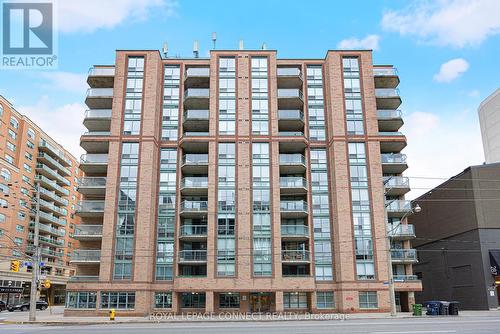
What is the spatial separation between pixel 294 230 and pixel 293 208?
2.33 m

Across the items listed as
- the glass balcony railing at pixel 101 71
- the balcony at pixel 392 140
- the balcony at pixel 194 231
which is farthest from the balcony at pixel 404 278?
the glass balcony railing at pixel 101 71

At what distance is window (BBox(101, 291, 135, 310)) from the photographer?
42.5 m

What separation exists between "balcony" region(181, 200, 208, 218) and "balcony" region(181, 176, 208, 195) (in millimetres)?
1322

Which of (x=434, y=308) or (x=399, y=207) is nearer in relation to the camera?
(x=434, y=308)

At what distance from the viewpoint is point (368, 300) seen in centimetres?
4322

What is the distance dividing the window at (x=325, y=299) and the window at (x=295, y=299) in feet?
6.04

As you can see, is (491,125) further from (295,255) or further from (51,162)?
(51,162)

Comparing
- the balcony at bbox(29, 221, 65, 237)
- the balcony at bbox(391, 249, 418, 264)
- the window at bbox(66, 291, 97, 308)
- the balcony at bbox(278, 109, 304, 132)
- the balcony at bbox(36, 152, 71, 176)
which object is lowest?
the window at bbox(66, 291, 97, 308)

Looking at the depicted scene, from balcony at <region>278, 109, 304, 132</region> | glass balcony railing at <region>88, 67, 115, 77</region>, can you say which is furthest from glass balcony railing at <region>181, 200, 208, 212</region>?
glass balcony railing at <region>88, 67, 115, 77</region>

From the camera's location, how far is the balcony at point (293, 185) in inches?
1857

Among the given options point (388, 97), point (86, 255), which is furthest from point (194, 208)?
point (388, 97)

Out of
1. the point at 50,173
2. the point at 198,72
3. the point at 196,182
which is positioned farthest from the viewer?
the point at 50,173

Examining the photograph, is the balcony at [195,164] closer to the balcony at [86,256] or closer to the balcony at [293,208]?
the balcony at [293,208]

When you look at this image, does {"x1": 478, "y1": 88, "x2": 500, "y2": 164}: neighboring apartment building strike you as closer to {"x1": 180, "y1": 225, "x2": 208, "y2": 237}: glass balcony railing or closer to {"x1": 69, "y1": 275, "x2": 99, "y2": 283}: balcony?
{"x1": 180, "y1": 225, "x2": 208, "y2": 237}: glass balcony railing
